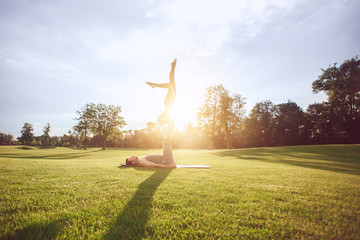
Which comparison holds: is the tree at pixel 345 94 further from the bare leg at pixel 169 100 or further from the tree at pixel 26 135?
the tree at pixel 26 135

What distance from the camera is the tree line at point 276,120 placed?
39156 mm

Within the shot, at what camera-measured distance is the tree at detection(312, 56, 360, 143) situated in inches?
1494

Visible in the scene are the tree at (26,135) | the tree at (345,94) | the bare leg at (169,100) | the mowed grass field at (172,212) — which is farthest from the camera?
the tree at (26,135)

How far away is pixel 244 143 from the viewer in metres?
57.3

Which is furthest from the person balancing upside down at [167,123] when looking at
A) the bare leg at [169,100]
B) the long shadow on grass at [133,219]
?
the long shadow on grass at [133,219]

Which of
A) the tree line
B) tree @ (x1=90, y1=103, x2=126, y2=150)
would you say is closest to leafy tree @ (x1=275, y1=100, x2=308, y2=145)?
the tree line

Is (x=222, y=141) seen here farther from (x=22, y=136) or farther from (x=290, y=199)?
(x=22, y=136)

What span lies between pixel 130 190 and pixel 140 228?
161 cm

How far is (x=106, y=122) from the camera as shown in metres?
46.3

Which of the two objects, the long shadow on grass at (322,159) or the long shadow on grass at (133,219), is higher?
the long shadow on grass at (133,219)

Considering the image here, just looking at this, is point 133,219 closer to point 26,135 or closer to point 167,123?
point 167,123

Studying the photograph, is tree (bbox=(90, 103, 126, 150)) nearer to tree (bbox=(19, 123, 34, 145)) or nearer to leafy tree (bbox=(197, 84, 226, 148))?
leafy tree (bbox=(197, 84, 226, 148))

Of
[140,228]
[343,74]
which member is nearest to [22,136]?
[140,228]

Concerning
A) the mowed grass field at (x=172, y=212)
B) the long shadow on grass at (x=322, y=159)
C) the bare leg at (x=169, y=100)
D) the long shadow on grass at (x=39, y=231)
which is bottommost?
the long shadow on grass at (x=322, y=159)
